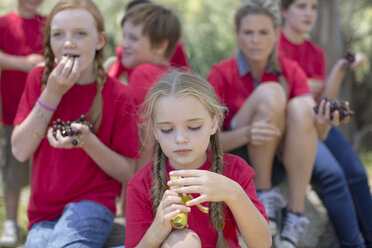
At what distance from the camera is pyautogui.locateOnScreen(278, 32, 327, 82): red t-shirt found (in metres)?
3.96

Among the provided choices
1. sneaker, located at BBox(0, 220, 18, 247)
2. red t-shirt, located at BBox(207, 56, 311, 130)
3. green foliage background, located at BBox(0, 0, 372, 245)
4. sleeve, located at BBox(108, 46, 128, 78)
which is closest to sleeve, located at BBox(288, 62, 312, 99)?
red t-shirt, located at BBox(207, 56, 311, 130)

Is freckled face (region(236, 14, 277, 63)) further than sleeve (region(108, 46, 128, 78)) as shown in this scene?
No

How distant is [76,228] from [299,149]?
1458 millimetres

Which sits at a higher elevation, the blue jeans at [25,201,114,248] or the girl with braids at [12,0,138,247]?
the girl with braids at [12,0,138,247]

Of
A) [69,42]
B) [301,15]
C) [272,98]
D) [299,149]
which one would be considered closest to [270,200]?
[299,149]

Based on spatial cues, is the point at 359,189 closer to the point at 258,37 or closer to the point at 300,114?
the point at 300,114

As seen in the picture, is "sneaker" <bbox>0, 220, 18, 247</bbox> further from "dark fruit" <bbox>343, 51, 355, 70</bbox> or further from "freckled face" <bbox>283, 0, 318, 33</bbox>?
"dark fruit" <bbox>343, 51, 355, 70</bbox>

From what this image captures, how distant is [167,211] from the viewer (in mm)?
1863

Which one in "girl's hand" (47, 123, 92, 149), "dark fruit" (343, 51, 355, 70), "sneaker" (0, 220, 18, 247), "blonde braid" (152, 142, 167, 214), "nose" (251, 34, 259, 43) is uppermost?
"nose" (251, 34, 259, 43)

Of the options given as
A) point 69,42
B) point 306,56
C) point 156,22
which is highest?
point 156,22

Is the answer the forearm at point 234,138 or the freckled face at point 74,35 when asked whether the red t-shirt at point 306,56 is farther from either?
the freckled face at point 74,35

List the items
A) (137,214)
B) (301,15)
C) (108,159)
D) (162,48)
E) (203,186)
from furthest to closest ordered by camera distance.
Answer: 1. (301,15)
2. (162,48)
3. (108,159)
4. (137,214)
5. (203,186)

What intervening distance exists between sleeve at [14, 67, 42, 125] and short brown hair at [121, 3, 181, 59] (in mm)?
905

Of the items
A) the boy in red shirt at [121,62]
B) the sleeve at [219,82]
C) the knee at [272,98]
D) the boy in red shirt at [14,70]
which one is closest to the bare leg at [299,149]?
the knee at [272,98]
